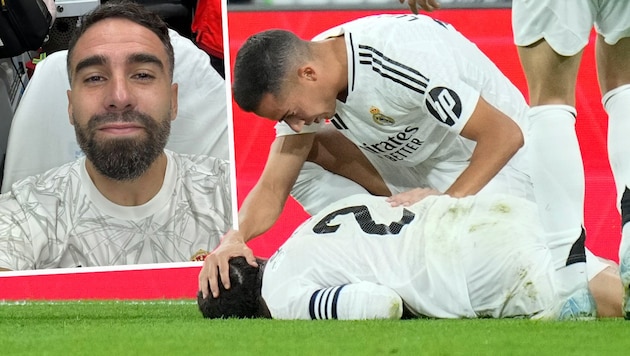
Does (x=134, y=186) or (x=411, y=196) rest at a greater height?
(x=134, y=186)

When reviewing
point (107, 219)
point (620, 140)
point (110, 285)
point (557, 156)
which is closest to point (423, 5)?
point (557, 156)

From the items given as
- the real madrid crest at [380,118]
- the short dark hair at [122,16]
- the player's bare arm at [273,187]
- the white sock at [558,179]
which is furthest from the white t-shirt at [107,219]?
the white sock at [558,179]

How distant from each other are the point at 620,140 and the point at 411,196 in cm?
79

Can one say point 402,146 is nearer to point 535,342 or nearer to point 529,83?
point 529,83

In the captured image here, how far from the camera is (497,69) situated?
362cm

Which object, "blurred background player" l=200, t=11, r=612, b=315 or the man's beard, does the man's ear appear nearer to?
"blurred background player" l=200, t=11, r=612, b=315

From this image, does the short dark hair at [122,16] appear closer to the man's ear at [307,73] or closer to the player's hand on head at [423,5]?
the man's ear at [307,73]

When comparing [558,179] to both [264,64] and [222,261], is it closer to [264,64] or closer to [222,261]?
[264,64]

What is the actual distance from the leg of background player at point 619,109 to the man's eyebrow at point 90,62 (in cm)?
180

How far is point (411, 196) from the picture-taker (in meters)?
3.56

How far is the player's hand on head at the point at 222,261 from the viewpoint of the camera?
3436 mm

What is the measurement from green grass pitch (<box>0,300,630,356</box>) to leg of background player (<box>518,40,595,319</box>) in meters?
0.37

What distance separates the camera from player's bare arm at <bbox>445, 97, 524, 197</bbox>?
138 inches

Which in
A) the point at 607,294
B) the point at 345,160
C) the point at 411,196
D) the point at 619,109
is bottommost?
the point at 607,294
